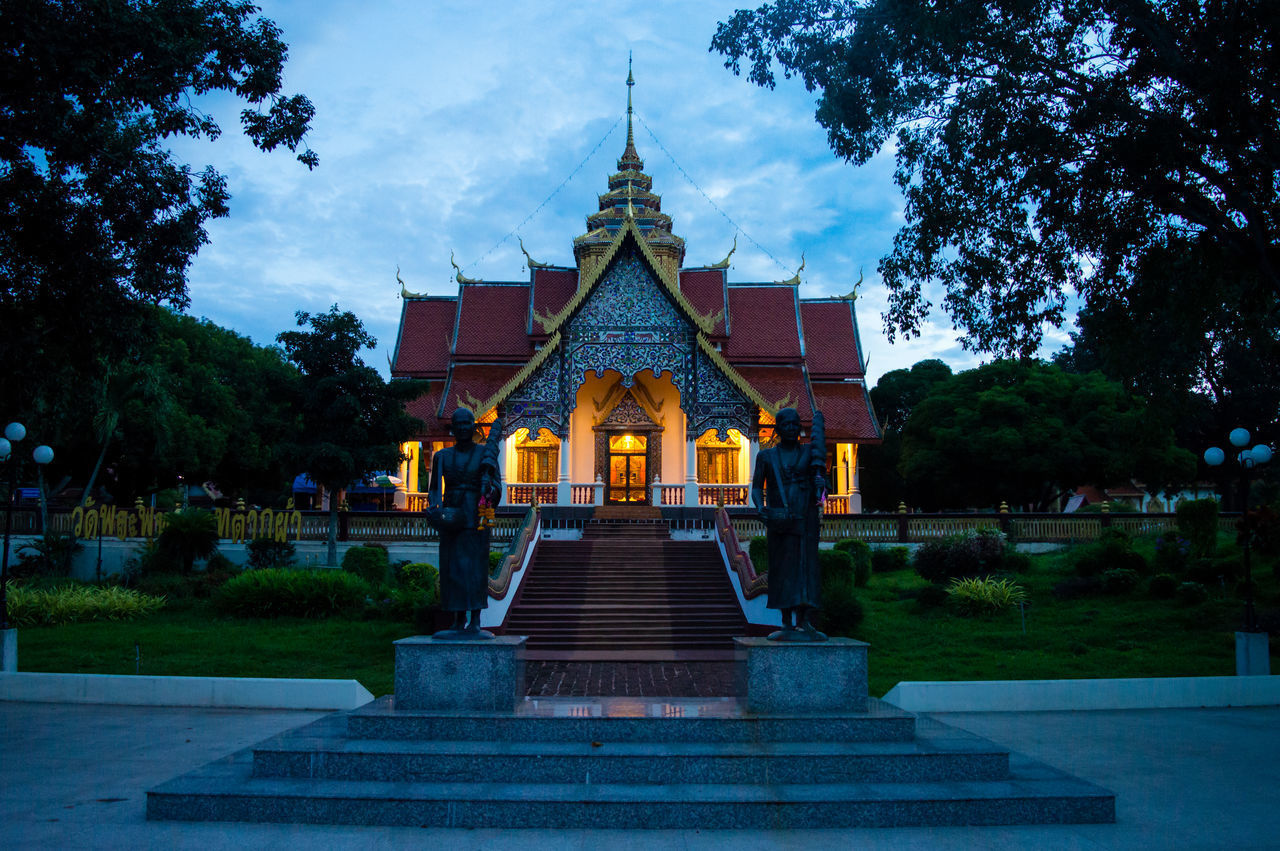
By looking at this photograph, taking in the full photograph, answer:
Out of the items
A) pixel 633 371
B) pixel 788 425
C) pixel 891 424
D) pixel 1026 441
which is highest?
pixel 891 424

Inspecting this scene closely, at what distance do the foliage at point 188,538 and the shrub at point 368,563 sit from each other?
11.3ft

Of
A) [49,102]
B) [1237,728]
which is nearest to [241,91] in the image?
[49,102]

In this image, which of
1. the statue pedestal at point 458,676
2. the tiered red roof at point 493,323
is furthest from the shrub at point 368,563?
the statue pedestal at point 458,676

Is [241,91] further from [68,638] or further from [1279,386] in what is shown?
[1279,386]

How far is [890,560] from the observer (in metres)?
22.6

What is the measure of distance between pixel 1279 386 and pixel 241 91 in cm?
3768

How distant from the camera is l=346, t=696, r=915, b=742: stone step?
24.4 ft

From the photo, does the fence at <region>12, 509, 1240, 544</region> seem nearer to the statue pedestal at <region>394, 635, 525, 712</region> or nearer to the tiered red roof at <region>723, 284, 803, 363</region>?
the tiered red roof at <region>723, 284, 803, 363</region>

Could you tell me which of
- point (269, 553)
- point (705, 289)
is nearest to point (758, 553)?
point (269, 553)

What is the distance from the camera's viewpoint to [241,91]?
10836 mm

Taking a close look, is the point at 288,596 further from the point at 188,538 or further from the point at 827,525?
the point at 827,525

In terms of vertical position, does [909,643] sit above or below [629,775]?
below

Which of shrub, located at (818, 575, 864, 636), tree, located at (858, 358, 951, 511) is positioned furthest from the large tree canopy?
tree, located at (858, 358, 951, 511)

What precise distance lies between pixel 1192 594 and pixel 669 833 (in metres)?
14.8
